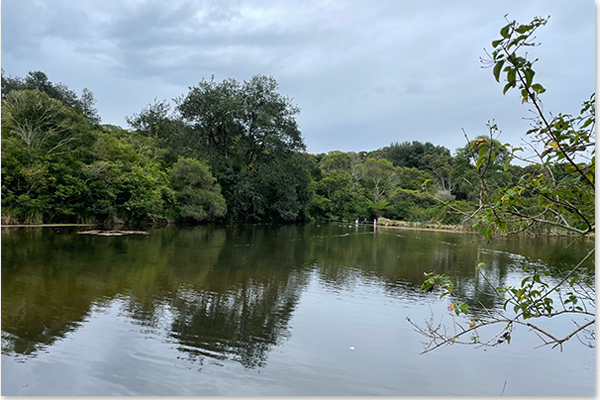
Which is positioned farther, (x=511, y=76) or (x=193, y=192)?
(x=193, y=192)

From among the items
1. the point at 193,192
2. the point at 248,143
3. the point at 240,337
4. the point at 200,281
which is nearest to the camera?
the point at 240,337

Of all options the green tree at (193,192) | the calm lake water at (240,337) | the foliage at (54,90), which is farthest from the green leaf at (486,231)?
the foliage at (54,90)

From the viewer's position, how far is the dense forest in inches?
664

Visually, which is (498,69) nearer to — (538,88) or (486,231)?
(538,88)

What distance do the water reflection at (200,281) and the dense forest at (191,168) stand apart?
2.38 meters

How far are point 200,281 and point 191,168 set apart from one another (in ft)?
53.9

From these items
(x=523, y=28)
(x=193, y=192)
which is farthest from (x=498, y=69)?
(x=193, y=192)

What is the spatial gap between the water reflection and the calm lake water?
3 cm

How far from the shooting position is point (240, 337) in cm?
440

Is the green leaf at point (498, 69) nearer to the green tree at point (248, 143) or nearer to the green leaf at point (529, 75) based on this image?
the green leaf at point (529, 75)

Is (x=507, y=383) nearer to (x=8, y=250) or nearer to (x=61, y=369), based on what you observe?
(x=61, y=369)

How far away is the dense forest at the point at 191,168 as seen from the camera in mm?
16859

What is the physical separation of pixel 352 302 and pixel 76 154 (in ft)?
56.8

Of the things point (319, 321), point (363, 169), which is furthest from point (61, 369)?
point (363, 169)
